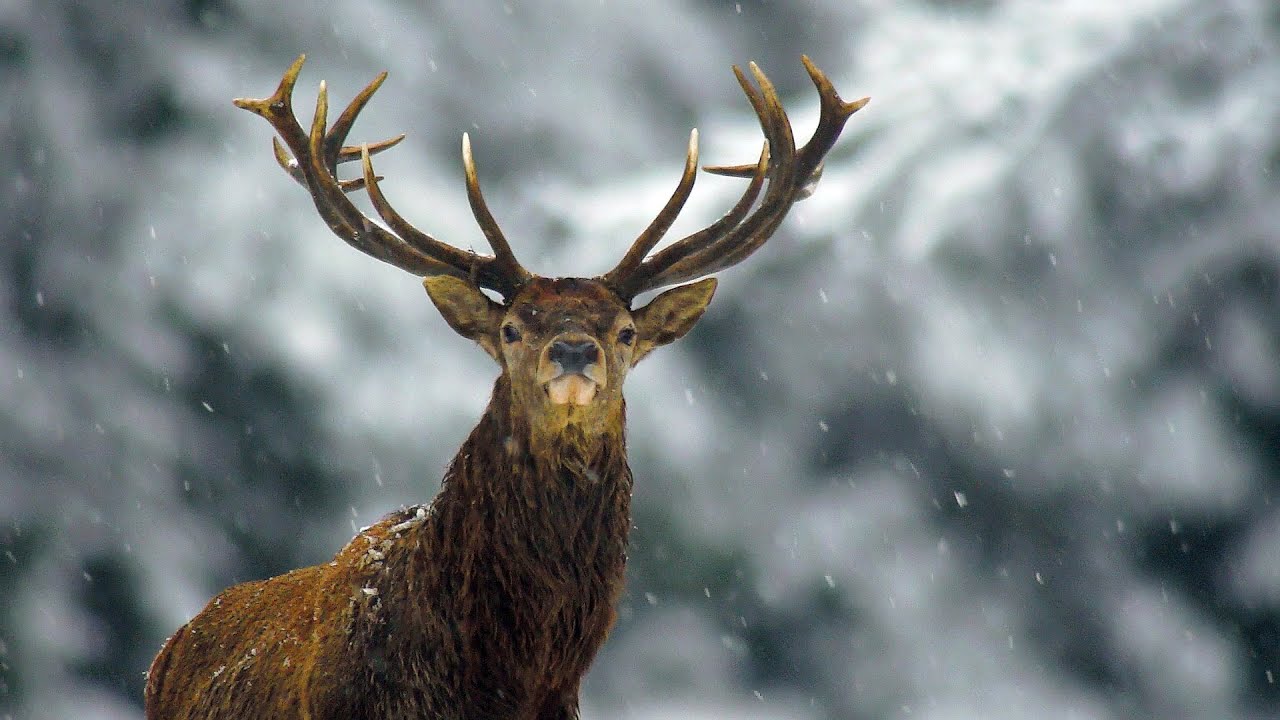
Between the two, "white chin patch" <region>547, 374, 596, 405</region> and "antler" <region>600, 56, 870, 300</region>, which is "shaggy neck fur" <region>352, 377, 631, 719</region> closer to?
"white chin patch" <region>547, 374, 596, 405</region>

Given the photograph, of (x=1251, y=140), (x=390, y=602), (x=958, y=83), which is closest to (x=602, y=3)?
(x=958, y=83)

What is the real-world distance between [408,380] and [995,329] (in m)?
5.20

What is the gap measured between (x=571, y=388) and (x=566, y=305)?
1.10 feet

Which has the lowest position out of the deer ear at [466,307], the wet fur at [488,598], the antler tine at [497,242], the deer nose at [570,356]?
the wet fur at [488,598]

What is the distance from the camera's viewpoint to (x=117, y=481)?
12.9m

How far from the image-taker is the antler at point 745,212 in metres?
4.92

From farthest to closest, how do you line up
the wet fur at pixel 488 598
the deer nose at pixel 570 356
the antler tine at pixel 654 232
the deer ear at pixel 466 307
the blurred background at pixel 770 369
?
the blurred background at pixel 770 369 < the antler tine at pixel 654 232 < the deer ear at pixel 466 307 < the wet fur at pixel 488 598 < the deer nose at pixel 570 356

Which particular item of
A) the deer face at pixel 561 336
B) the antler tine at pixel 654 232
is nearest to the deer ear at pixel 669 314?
the deer face at pixel 561 336

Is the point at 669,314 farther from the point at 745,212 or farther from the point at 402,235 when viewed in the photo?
the point at 402,235

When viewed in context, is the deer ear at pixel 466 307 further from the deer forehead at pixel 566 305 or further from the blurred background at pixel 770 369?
the blurred background at pixel 770 369

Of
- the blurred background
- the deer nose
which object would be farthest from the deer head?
the blurred background

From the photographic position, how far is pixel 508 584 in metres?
4.50

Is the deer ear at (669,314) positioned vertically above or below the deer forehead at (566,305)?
above

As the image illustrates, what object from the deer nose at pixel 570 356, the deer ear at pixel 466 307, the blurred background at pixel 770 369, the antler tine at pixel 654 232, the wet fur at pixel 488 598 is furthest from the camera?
the blurred background at pixel 770 369
